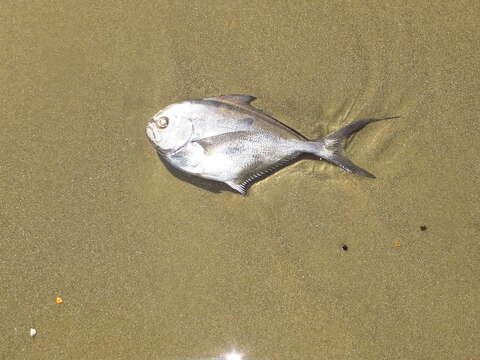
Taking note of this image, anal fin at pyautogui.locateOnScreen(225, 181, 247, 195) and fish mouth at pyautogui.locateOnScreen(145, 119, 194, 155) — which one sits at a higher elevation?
fish mouth at pyautogui.locateOnScreen(145, 119, 194, 155)

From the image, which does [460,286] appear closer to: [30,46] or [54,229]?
[54,229]

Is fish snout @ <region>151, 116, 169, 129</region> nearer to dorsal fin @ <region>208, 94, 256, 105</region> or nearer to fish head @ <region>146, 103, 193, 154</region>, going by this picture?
fish head @ <region>146, 103, 193, 154</region>

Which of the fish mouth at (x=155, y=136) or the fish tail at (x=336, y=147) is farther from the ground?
the fish tail at (x=336, y=147)

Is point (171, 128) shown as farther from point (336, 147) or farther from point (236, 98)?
point (336, 147)

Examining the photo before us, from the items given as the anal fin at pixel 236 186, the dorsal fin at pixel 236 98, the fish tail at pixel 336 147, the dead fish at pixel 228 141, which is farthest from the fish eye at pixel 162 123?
the fish tail at pixel 336 147

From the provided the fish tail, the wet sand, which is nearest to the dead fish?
the fish tail

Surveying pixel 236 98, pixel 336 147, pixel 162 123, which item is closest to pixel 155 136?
pixel 162 123

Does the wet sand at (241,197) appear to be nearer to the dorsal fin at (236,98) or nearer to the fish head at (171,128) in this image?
the dorsal fin at (236,98)
